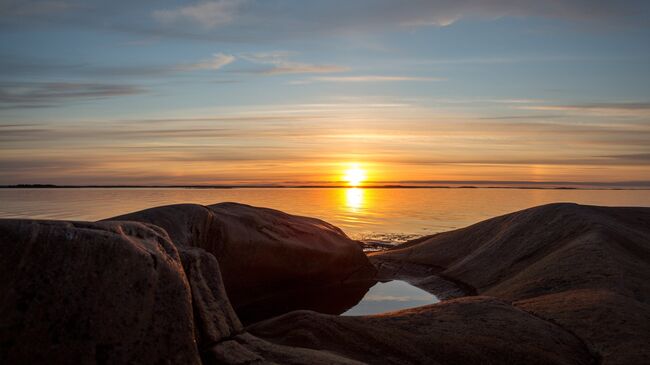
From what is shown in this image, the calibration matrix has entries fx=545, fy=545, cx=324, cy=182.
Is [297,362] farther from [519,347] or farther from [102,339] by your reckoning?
[519,347]

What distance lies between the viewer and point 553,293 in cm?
682

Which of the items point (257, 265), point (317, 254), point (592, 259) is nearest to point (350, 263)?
point (317, 254)

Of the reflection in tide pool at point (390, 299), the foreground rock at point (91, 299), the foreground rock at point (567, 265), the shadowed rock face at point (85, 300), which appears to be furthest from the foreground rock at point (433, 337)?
the reflection in tide pool at point (390, 299)

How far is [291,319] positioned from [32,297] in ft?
7.89

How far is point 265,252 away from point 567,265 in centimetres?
444

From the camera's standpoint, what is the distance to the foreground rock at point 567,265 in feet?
17.9

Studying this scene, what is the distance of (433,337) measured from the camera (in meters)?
4.98

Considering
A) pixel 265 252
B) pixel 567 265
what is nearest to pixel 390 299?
pixel 265 252

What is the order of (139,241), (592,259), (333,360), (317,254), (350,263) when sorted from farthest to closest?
(350,263) → (317,254) → (592,259) → (333,360) → (139,241)

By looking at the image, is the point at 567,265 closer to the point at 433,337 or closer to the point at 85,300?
the point at 433,337

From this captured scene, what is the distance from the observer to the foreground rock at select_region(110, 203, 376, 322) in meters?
7.53

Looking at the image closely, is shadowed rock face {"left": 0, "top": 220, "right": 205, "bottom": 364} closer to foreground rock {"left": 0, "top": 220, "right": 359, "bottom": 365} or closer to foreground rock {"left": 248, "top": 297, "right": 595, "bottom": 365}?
foreground rock {"left": 0, "top": 220, "right": 359, "bottom": 365}

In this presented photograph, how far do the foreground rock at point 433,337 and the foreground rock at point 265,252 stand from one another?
9.08ft

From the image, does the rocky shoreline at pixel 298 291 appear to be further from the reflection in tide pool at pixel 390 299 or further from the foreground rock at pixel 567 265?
the reflection in tide pool at pixel 390 299
